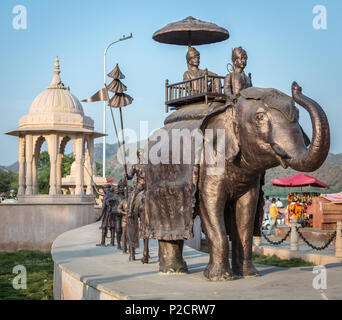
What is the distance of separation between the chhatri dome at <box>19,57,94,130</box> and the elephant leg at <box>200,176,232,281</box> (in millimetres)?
17061

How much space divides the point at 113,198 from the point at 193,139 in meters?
6.64

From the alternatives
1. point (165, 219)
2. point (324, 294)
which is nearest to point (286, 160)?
point (324, 294)

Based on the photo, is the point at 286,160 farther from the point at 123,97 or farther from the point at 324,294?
the point at 123,97

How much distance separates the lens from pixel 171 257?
27.6 feet

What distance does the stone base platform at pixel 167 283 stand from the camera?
21.4 feet

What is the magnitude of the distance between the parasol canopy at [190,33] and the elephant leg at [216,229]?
3026 millimetres

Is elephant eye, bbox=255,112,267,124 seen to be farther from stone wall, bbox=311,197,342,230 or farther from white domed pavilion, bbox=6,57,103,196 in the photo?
white domed pavilion, bbox=6,57,103,196

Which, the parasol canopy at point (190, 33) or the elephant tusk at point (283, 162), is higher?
the parasol canopy at point (190, 33)

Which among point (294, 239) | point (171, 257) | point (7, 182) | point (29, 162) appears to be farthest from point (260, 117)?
point (7, 182)

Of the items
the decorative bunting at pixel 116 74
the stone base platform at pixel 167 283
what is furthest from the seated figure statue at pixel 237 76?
the decorative bunting at pixel 116 74

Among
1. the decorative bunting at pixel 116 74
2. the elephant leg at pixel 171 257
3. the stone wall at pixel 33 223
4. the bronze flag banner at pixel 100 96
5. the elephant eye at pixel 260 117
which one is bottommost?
the stone wall at pixel 33 223

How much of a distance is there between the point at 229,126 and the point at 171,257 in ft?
6.88

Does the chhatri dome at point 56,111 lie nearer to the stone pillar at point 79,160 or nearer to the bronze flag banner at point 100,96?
the stone pillar at point 79,160
